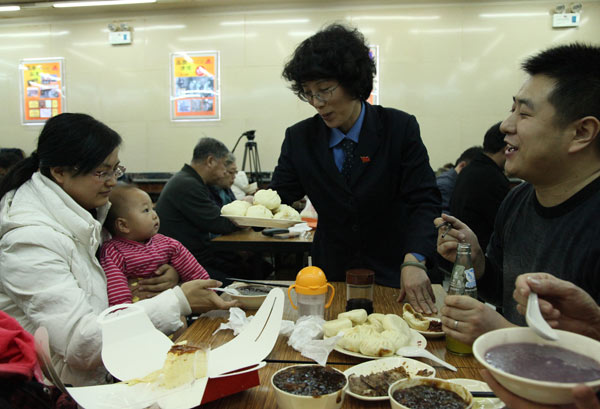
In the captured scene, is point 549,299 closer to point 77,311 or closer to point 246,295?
point 246,295

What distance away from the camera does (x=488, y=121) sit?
255 inches

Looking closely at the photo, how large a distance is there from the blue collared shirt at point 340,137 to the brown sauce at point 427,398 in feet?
4.27

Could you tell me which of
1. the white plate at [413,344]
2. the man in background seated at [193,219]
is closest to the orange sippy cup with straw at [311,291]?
the white plate at [413,344]

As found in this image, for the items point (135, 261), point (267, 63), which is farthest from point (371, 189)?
point (267, 63)

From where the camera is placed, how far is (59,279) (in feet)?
4.57

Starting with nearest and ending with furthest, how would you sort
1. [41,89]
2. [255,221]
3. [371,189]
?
[371,189] → [255,221] → [41,89]

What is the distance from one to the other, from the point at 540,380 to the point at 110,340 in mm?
944

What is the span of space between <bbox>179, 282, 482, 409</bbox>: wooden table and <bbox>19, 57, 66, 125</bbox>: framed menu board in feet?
22.6

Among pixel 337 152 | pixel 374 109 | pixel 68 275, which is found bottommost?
pixel 68 275

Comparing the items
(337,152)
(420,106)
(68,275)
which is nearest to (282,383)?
(68,275)

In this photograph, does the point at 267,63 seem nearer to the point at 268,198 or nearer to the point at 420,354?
the point at 268,198

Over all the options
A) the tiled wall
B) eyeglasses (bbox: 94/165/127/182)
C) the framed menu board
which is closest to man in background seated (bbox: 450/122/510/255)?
eyeglasses (bbox: 94/165/127/182)

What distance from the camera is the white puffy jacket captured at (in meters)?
1.33

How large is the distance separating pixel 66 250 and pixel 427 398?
1211 millimetres
